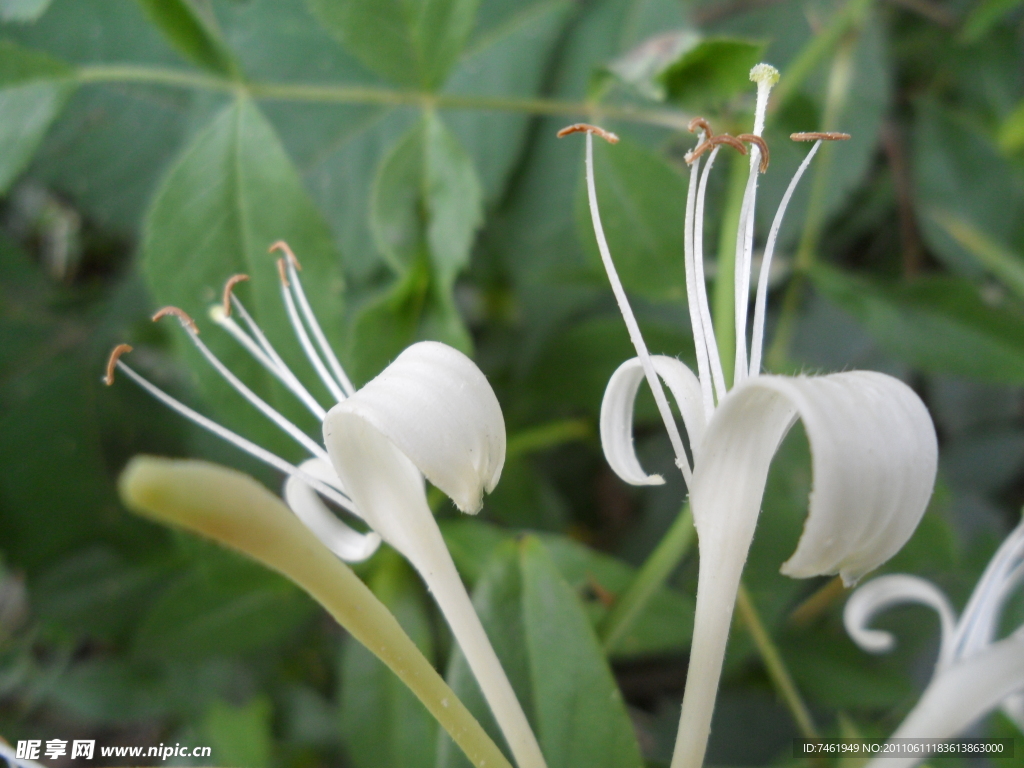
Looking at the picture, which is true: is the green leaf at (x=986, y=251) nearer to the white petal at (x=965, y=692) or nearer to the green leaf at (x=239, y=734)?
the white petal at (x=965, y=692)

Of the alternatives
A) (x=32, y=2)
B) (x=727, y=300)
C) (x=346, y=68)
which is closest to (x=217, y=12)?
(x=346, y=68)

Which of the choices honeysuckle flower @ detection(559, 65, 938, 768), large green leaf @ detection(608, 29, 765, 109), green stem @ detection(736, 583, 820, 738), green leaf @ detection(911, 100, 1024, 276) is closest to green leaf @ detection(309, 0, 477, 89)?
large green leaf @ detection(608, 29, 765, 109)

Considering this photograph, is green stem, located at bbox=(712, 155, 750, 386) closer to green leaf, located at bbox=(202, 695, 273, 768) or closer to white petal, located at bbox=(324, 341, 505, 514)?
white petal, located at bbox=(324, 341, 505, 514)

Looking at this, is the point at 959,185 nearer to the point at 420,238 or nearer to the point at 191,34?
the point at 420,238

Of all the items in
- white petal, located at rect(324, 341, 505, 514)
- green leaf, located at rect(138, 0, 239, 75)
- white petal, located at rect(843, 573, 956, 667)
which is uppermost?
green leaf, located at rect(138, 0, 239, 75)

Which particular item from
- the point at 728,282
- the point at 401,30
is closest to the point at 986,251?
the point at 728,282

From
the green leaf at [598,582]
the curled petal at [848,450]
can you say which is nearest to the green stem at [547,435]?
the green leaf at [598,582]
